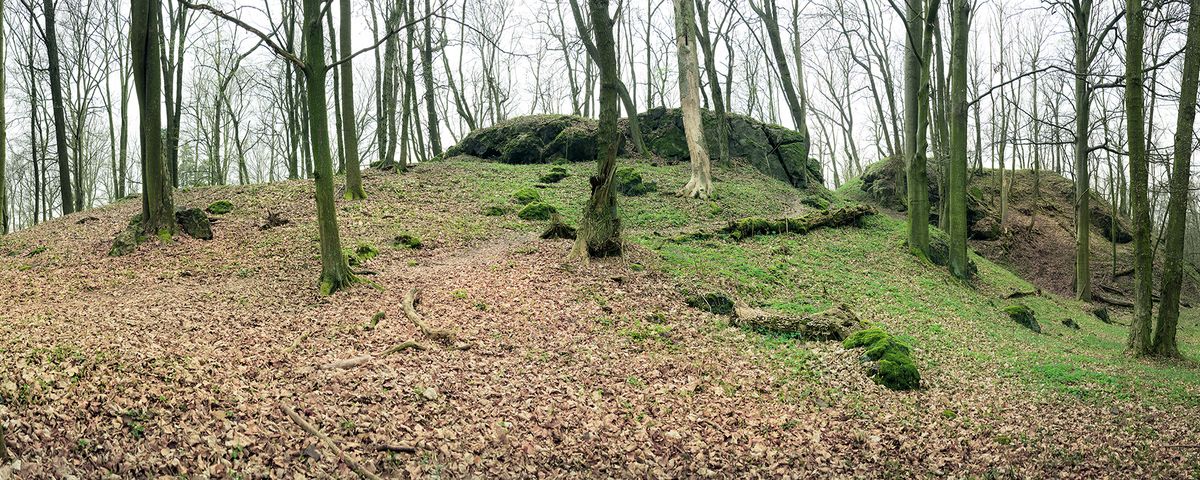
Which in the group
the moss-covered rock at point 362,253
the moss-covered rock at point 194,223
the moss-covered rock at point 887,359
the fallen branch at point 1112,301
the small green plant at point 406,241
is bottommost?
Result: the fallen branch at point 1112,301

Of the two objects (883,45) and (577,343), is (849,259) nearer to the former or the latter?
(577,343)

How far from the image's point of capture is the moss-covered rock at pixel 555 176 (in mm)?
21094

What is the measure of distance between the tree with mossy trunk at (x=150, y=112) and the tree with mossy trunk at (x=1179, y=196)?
51.3 feet

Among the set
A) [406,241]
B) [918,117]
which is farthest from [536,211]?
[918,117]

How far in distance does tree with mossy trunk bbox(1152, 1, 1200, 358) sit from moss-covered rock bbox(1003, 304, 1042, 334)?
11.1 ft

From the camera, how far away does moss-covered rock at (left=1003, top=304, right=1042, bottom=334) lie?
12.2m

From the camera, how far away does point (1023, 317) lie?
12.4m

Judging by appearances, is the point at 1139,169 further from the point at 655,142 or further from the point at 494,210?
the point at 655,142

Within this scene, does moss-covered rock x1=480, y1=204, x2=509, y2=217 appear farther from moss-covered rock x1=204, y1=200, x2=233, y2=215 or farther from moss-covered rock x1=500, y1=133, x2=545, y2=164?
moss-covered rock x1=500, y1=133, x2=545, y2=164

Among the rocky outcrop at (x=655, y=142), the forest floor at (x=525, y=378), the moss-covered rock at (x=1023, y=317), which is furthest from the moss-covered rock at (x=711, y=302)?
the rocky outcrop at (x=655, y=142)

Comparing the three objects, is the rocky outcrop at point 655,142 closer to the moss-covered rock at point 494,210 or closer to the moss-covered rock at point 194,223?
the moss-covered rock at point 494,210

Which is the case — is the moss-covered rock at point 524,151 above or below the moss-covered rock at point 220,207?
above

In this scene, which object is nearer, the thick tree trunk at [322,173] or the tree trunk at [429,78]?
the thick tree trunk at [322,173]

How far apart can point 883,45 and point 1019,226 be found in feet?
29.4
